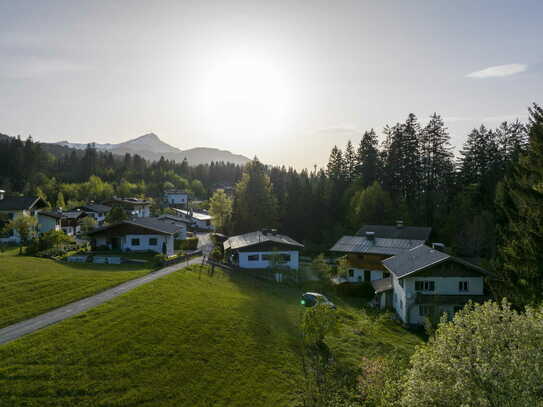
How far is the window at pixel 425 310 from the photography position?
35241mm

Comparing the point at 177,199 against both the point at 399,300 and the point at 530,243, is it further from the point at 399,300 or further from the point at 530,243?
the point at 530,243

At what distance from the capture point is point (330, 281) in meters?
47.8

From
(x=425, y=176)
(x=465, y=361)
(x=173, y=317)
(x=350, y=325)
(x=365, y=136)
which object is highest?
(x=365, y=136)

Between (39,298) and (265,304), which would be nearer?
(39,298)

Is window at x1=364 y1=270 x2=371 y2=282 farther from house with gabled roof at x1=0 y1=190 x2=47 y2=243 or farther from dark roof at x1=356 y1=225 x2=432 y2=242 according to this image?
house with gabled roof at x1=0 y1=190 x2=47 y2=243

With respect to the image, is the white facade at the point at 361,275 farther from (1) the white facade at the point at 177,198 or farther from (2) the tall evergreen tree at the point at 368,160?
(1) the white facade at the point at 177,198

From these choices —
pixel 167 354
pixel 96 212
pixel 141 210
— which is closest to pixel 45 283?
pixel 167 354

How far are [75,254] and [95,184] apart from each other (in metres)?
78.0

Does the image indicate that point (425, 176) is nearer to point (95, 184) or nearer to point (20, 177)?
point (95, 184)

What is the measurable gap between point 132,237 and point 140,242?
4.40 feet

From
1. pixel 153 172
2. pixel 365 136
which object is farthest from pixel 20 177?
pixel 365 136

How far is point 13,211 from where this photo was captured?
59.5 m

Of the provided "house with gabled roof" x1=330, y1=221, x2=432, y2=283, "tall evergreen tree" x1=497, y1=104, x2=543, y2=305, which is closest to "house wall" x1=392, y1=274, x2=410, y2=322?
"house with gabled roof" x1=330, y1=221, x2=432, y2=283

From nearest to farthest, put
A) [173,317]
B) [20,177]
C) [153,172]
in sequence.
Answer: [173,317] < [20,177] < [153,172]
